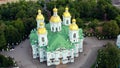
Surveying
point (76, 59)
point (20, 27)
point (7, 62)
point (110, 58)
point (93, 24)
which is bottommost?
point (76, 59)

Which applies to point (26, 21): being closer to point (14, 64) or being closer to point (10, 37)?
point (10, 37)

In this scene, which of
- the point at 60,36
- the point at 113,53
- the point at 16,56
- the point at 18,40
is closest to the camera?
the point at 113,53

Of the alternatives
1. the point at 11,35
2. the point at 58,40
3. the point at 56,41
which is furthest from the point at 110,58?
the point at 11,35

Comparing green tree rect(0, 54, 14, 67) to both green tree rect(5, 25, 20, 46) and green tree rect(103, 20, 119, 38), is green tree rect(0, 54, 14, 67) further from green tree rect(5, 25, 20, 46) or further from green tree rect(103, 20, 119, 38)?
green tree rect(103, 20, 119, 38)

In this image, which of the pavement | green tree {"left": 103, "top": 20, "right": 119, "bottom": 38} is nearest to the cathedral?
the pavement

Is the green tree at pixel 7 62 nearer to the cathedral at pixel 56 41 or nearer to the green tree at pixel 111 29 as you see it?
the cathedral at pixel 56 41

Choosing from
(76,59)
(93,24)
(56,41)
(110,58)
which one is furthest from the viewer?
(93,24)

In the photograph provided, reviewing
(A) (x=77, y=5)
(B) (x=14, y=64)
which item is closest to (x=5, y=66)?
(B) (x=14, y=64)

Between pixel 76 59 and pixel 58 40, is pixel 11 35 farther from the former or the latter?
pixel 76 59
